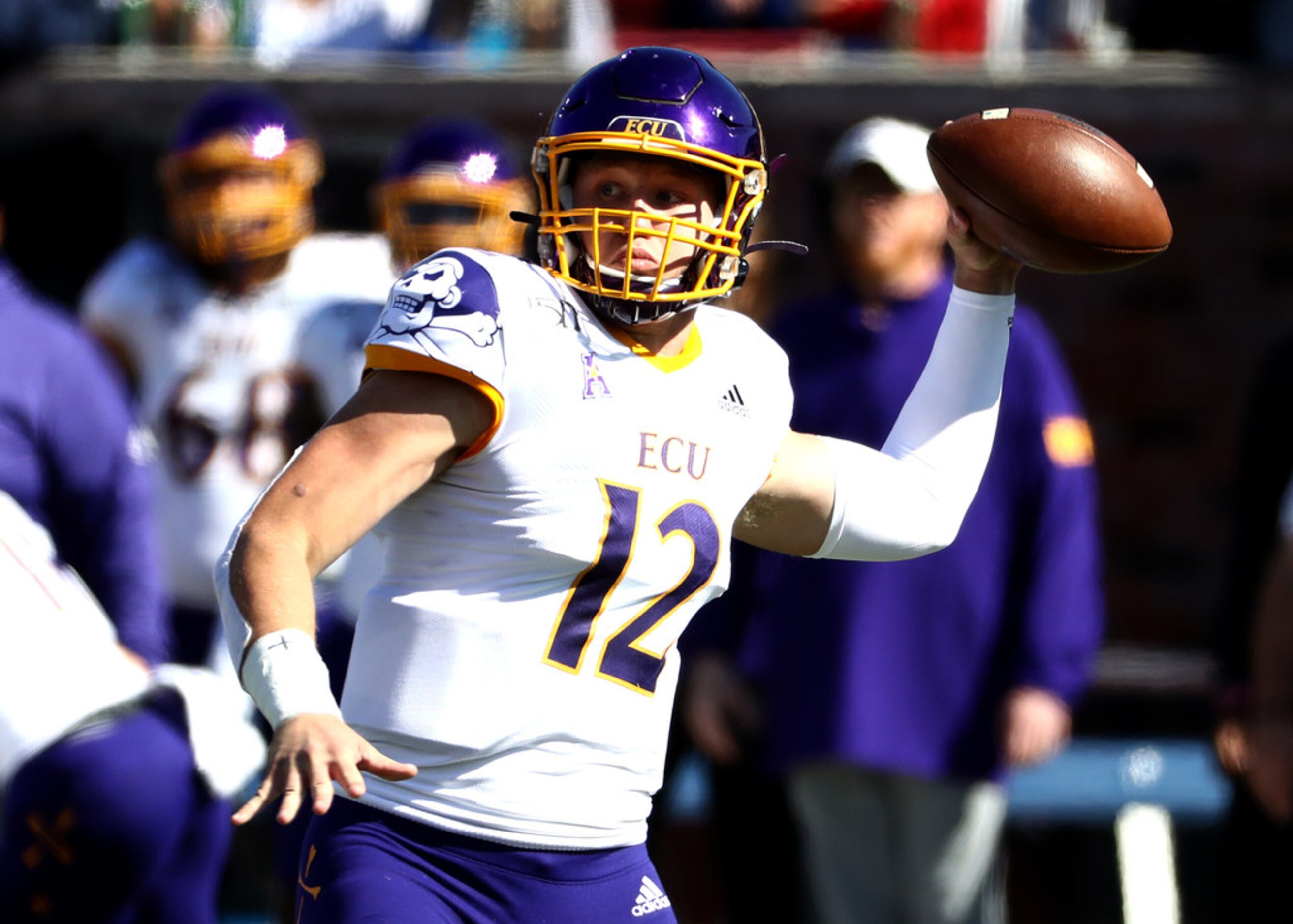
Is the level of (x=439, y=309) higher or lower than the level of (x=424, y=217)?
higher

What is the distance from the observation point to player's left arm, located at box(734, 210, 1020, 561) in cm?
282

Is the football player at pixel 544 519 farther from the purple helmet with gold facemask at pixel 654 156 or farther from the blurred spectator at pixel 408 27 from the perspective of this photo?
the blurred spectator at pixel 408 27

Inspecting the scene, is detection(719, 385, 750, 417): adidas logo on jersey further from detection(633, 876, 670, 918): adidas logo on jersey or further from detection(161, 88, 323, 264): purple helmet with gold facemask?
detection(161, 88, 323, 264): purple helmet with gold facemask

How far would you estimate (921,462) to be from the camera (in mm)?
2922

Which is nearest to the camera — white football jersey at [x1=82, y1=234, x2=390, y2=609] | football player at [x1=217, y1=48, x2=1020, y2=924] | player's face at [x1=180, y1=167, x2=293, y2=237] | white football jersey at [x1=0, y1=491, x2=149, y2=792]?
football player at [x1=217, y1=48, x2=1020, y2=924]

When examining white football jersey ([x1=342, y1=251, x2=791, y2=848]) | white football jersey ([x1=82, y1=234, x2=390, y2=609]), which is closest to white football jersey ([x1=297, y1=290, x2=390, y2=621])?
white football jersey ([x1=82, y1=234, x2=390, y2=609])

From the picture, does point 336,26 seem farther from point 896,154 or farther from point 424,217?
point 896,154

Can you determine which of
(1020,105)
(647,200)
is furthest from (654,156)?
(1020,105)

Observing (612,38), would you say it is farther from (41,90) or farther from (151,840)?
(151,840)

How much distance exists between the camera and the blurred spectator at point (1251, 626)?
4.33 m

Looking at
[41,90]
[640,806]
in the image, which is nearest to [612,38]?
[41,90]

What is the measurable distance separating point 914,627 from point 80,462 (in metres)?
1.85

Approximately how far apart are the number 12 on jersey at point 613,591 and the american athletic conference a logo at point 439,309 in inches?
9.9

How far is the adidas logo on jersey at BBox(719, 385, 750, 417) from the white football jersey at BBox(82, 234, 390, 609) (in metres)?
2.24
